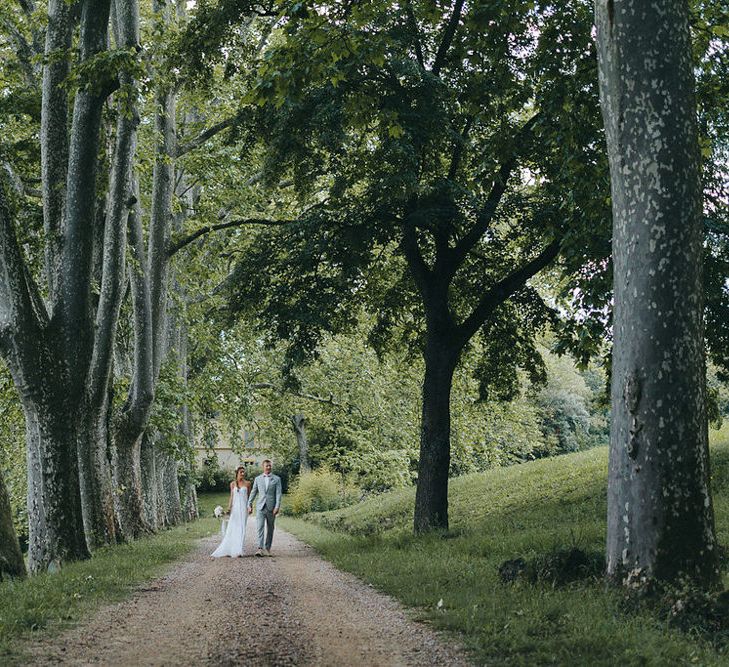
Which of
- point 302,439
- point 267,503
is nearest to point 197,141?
point 267,503

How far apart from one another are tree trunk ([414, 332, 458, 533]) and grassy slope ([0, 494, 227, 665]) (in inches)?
203

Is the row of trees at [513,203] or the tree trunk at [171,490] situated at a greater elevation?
the row of trees at [513,203]

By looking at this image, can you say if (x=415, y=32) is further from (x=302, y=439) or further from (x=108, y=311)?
(x=302, y=439)

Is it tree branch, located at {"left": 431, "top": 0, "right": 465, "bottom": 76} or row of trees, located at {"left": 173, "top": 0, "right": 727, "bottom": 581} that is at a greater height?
tree branch, located at {"left": 431, "top": 0, "right": 465, "bottom": 76}

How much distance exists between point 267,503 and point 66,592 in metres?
8.29

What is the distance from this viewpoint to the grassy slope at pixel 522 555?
6.32m

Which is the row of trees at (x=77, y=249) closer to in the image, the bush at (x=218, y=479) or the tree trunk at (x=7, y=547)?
the tree trunk at (x=7, y=547)

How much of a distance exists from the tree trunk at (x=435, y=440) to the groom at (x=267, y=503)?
3170 mm

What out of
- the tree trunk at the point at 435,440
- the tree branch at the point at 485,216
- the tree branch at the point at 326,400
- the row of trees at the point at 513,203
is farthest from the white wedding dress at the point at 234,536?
the tree branch at the point at 326,400

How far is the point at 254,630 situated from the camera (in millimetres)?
7570

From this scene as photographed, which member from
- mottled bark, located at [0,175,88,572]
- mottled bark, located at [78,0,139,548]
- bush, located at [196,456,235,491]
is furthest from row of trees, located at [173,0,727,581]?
bush, located at [196,456,235,491]

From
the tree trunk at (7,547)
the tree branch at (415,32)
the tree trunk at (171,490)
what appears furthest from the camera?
the tree trunk at (171,490)

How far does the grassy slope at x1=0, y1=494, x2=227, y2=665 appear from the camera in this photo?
24.7ft

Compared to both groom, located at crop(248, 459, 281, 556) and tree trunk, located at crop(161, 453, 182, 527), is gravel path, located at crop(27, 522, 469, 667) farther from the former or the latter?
tree trunk, located at crop(161, 453, 182, 527)
